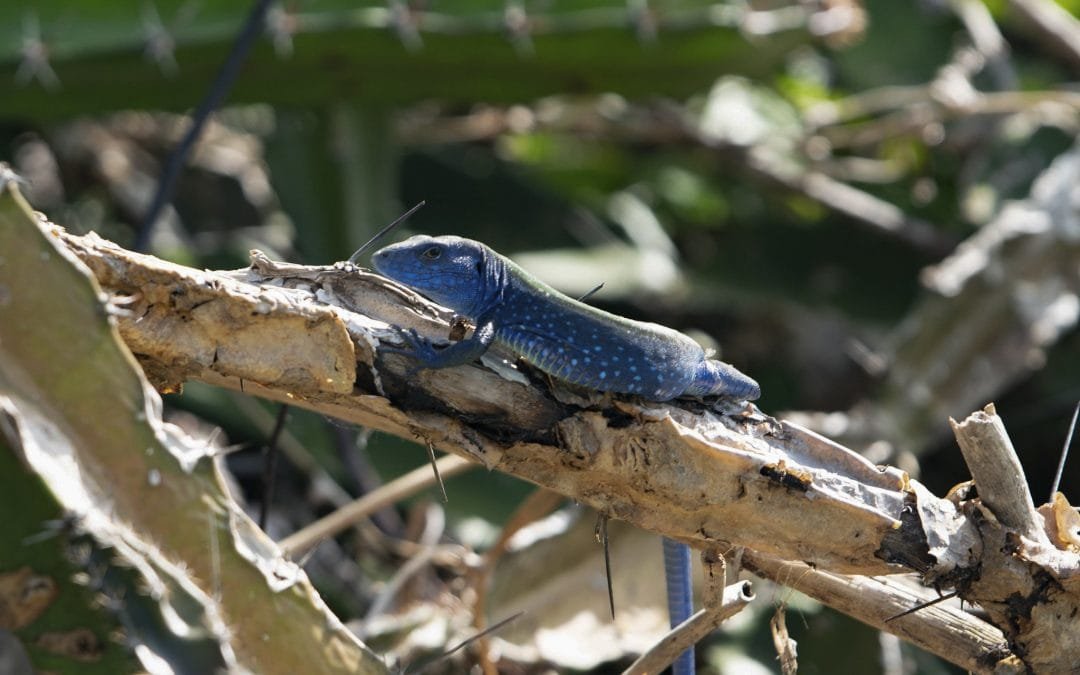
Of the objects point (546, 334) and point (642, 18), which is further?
point (642, 18)

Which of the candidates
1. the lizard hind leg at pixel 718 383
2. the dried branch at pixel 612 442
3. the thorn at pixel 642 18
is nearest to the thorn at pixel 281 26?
the thorn at pixel 642 18

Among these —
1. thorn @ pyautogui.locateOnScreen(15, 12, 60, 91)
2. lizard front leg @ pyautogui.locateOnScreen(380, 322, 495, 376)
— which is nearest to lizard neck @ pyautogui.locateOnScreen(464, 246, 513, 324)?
lizard front leg @ pyautogui.locateOnScreen(380, 322, 495, 376)

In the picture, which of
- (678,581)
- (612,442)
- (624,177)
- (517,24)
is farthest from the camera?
(624,177)

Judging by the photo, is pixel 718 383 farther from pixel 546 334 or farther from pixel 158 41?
pixel 158 41

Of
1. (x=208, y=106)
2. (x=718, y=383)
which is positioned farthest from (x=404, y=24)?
(x=718, y=383)

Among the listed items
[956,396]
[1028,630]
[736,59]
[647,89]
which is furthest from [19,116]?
[1028,630]

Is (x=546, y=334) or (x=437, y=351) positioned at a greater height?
(x=437, y=351)
